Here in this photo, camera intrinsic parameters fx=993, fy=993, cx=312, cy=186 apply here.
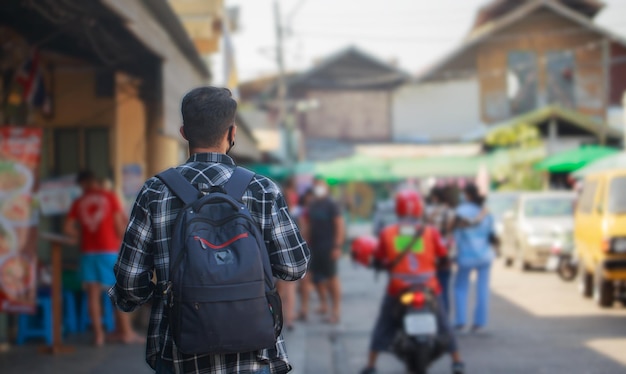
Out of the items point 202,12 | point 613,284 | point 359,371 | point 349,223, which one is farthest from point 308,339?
point 349,223

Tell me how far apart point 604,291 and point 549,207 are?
8.37 meters

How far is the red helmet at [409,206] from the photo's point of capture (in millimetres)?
8930

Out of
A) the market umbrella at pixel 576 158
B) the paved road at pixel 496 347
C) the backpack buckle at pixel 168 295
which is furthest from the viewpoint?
the market umbrella at pixel 576 158

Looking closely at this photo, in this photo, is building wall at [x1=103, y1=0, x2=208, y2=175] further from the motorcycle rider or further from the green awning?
the green awning

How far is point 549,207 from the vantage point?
2275 cm

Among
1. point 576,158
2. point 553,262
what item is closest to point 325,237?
point 553,262

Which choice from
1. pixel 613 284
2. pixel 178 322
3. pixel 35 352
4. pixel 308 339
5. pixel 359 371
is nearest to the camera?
pixel 178 322

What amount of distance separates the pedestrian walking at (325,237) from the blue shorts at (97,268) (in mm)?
3568

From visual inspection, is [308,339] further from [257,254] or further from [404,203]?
[257,254]

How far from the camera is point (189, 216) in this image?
3564 mm

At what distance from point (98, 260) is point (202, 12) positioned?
8.02 metres

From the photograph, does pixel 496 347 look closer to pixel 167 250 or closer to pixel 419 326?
pixel 419 326

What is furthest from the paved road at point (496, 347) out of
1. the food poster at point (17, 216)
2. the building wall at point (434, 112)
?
the building wall at point (434, 112)

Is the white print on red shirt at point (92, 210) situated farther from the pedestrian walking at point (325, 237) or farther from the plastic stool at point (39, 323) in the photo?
the pedestrian walking at point (325, 237)
